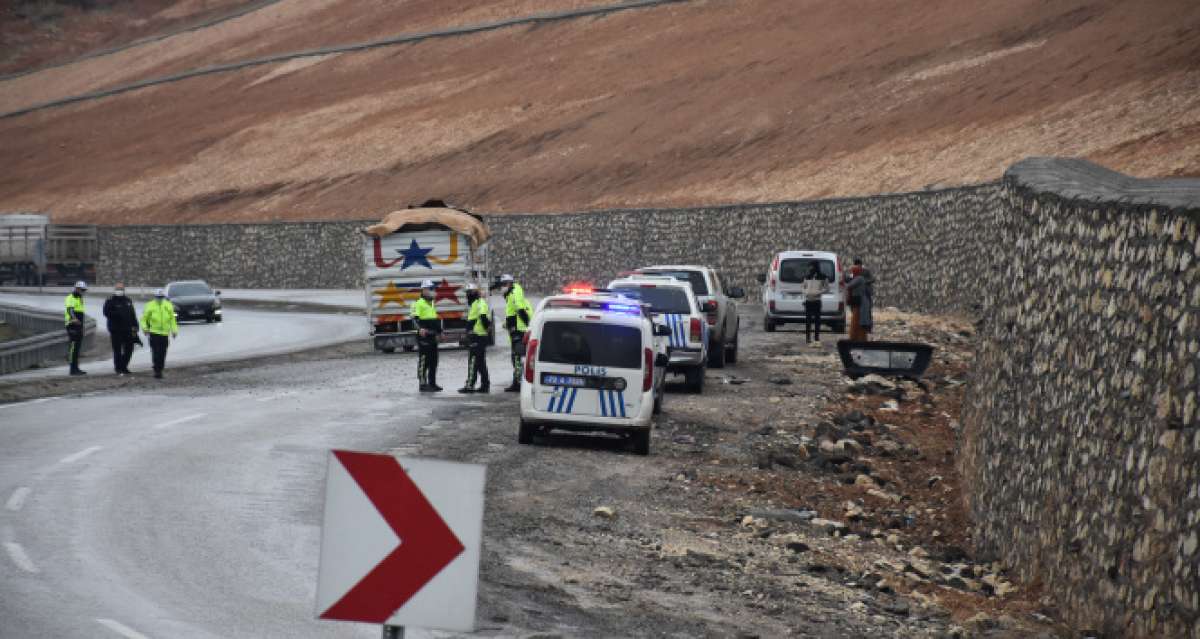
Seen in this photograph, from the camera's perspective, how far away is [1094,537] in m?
10.6

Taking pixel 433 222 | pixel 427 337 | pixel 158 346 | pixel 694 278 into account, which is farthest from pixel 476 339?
pixel 433 222

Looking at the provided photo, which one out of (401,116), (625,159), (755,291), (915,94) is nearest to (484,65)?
(401,116)

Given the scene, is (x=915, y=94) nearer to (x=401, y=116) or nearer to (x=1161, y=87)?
(x=1161, y=87)

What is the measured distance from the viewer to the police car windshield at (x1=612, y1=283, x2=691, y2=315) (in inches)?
1025

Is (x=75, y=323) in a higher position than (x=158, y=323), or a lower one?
lower

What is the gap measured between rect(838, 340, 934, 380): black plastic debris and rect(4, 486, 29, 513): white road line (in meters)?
14.7

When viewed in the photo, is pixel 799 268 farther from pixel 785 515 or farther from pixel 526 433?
pixel 785 515

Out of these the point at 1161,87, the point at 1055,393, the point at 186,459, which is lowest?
the point at 186,459

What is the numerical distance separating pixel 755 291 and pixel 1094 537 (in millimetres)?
47486

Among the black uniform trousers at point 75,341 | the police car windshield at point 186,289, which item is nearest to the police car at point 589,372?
the black uniform trousers at point 75,341

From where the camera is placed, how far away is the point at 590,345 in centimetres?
1909

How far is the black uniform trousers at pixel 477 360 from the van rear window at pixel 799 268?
44.6 ft

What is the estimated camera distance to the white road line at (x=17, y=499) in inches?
579

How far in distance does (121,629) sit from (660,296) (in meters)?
17.0
